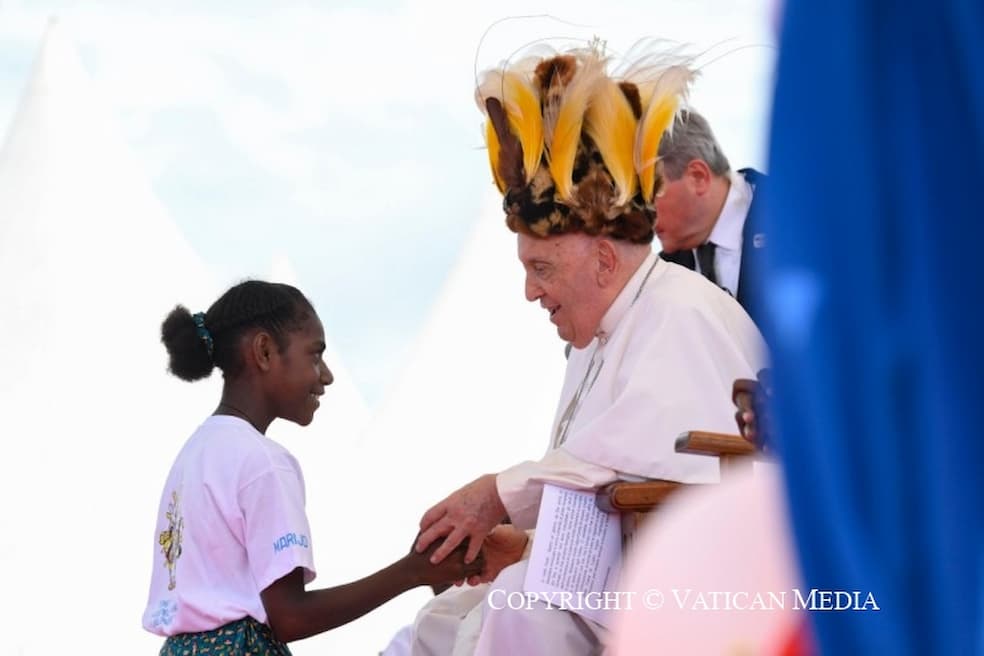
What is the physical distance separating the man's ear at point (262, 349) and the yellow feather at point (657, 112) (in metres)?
1.15

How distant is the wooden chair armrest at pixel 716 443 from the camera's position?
2992 millimetres

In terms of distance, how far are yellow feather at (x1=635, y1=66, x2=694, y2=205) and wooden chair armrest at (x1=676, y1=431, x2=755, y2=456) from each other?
115 cm

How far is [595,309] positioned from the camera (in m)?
4.16

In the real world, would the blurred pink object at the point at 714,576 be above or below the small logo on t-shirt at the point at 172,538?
below

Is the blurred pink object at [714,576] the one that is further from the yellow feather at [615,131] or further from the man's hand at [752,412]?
the yellow feather at [615,131]

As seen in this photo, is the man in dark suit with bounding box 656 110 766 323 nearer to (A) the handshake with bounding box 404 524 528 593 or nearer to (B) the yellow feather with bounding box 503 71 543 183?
(B) the yellow feather with bounding box 503 71 543 183

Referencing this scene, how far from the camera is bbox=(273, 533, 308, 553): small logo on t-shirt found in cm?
399

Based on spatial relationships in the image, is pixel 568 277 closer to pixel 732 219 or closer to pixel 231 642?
pixel 231 642

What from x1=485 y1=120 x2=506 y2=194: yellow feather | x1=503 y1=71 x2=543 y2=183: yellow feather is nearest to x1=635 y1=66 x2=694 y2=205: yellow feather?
x1=503 y1=71 x2=543 y2=183: yellow feather

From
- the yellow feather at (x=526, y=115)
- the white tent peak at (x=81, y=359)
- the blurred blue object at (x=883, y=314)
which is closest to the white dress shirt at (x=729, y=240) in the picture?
the yellow feather at (x=526, y=115)

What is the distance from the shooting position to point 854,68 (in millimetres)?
1110

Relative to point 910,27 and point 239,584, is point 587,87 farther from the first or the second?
point 910,27

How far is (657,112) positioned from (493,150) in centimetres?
47

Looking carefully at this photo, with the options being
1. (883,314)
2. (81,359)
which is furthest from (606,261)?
(81,359)
